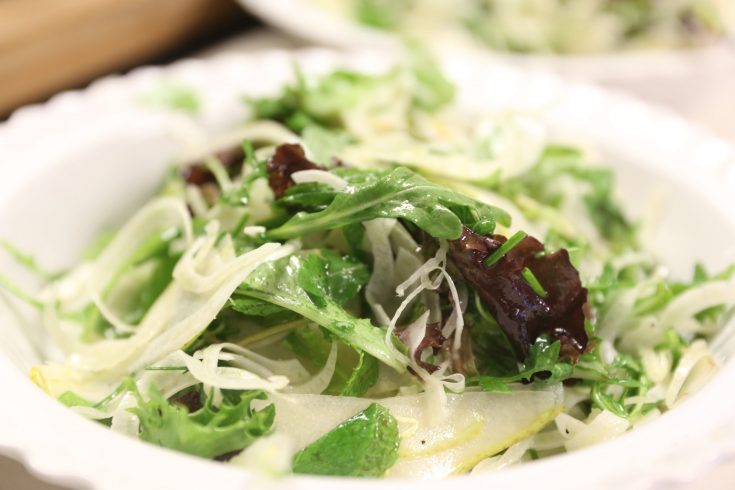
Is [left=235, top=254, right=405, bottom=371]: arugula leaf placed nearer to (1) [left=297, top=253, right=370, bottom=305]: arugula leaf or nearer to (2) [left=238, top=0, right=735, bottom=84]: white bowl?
(1) [left=297, top=253, right=370, bottom=305]: arugula leaf

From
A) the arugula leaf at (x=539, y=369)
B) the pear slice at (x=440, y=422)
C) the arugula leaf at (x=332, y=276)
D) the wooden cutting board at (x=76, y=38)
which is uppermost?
the arugula leaf at (x=332, y=276)

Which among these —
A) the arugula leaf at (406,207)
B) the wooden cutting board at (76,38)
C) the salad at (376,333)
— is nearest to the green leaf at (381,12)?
the wooden cutting board at (76,38)

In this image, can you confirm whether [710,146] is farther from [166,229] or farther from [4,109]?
[4,109]

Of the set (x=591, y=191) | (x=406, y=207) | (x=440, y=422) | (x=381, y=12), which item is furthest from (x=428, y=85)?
(x=381, y=12)

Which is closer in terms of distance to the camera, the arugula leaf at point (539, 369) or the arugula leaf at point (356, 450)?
the arugula leaf at point (356, 450)

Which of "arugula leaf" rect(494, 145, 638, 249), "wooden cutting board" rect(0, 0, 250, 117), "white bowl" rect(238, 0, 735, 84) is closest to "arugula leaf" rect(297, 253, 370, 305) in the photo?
"arugula leaf" rect(494, 145, 638, 249)

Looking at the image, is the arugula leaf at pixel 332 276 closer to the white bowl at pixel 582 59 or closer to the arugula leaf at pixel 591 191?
the arugula leaf at pixel 591 191
